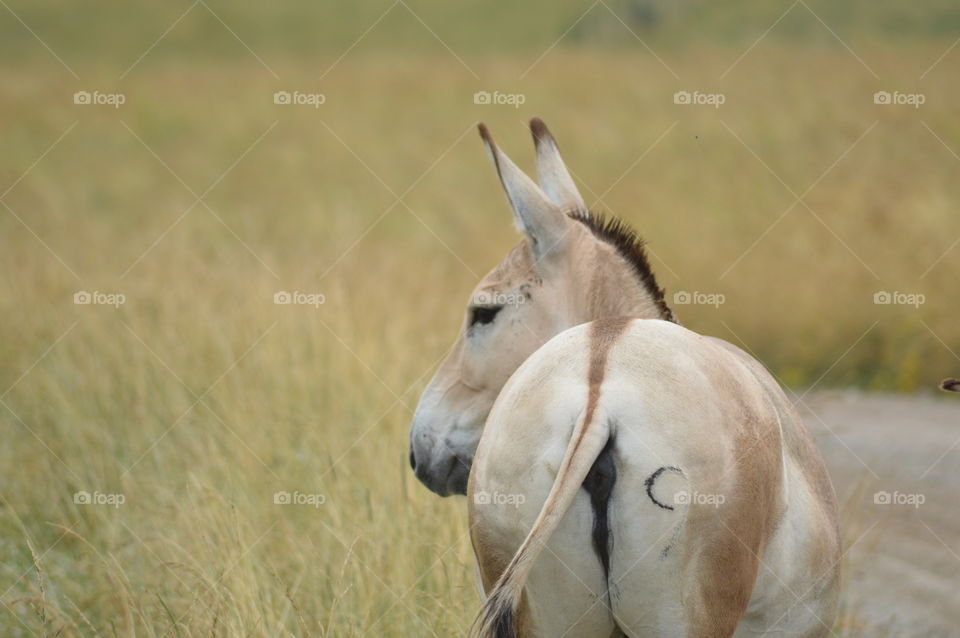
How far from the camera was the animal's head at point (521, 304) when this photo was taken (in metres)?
3.73

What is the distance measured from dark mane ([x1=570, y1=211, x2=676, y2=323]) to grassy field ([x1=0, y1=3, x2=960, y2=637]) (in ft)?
4.11

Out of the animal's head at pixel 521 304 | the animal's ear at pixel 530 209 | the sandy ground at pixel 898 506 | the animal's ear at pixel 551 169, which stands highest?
the animal's ear at pixel 551 169

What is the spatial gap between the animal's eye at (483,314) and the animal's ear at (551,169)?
0.66m

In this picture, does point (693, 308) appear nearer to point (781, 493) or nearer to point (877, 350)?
point (877, 350)

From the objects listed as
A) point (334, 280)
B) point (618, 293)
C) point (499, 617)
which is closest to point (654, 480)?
point (499, 617)

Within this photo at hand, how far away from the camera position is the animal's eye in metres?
3.80

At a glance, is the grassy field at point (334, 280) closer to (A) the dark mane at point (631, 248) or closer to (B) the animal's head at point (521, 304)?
(B) the animal's head at point (521, 304)

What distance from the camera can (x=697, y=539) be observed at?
101 inches

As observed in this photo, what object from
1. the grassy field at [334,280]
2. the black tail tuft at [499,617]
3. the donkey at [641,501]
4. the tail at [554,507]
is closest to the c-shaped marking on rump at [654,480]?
the donkey at [641,501]

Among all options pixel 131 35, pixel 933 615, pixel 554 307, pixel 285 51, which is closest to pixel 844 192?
pixel 933 615

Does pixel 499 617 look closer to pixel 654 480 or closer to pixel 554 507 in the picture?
pixel 554 507

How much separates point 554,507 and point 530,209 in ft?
4.96

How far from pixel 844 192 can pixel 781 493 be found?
9.94 meters

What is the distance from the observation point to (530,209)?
12.3 ft
